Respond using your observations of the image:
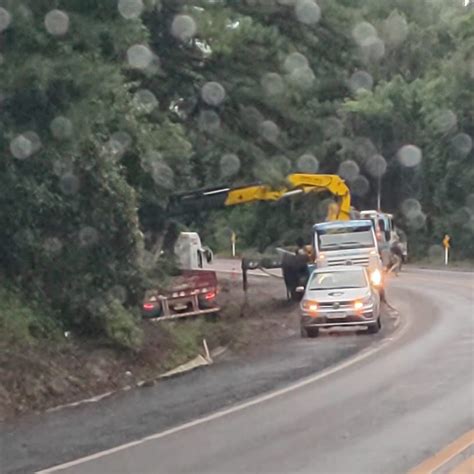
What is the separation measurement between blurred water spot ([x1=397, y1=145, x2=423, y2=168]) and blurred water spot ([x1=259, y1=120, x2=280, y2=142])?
3224cm

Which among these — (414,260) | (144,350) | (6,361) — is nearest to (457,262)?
(414,260)

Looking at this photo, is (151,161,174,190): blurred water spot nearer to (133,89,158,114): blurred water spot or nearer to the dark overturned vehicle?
(133,89,158,114): blurred water spot

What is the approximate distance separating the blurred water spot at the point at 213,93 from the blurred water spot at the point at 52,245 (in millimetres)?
7354

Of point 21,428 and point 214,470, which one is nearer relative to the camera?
point 214,470

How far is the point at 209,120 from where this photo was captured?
2741cm

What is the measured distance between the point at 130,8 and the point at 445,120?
133 feet

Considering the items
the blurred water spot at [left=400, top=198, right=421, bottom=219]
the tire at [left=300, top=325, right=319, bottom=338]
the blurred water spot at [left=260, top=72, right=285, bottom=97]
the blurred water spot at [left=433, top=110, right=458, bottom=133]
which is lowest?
the tire at [left=300, top=325, right=319, bottom=338]

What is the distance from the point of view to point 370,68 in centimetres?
5928

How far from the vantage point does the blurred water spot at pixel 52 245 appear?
64.3 ft

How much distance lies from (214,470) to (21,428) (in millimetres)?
4319

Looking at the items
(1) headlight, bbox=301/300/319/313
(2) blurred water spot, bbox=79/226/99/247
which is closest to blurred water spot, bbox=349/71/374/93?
(1) headlight, bbox=301/300/319/313

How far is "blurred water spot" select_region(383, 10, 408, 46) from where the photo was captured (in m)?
59.8

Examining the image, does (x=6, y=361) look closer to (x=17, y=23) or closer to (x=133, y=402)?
(x=133, y=402)

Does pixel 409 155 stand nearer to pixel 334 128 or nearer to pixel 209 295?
pixel 334 128
